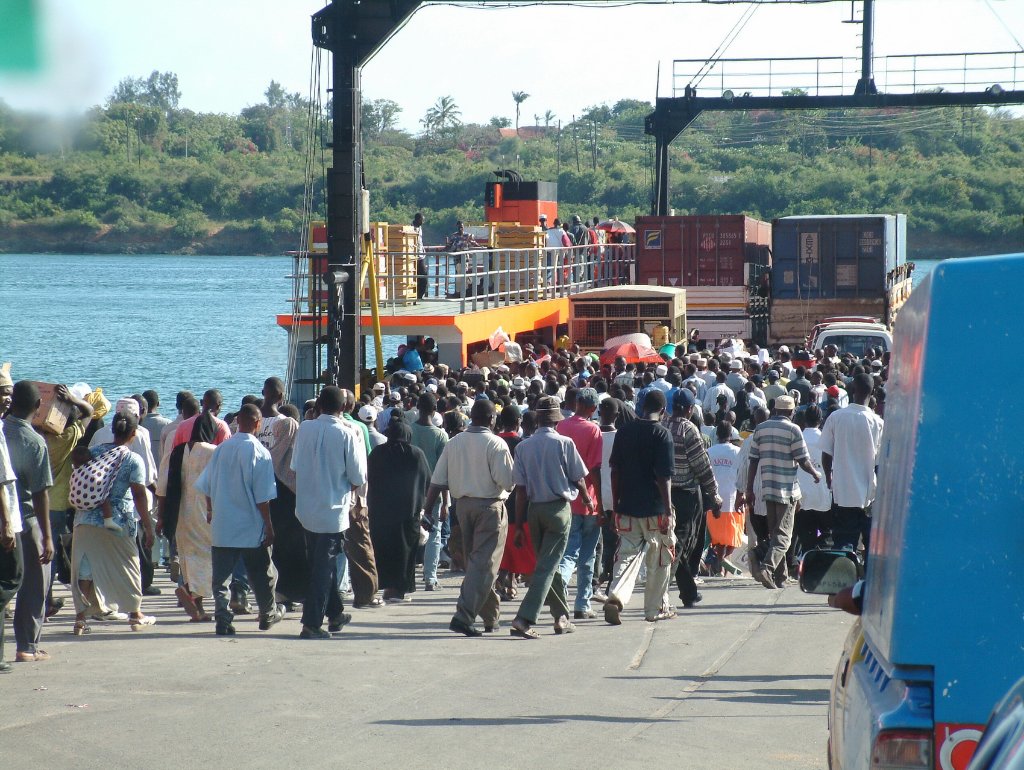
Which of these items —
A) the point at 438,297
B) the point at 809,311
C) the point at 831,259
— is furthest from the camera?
the point at 831,259

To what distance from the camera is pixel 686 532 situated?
383 inches

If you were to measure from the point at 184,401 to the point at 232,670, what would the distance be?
9.22ft

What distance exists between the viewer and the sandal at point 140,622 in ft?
29.3

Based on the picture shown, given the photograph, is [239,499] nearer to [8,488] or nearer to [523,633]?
[8,488]

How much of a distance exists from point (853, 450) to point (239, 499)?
4366 mm

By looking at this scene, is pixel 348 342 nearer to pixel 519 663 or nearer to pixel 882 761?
pixel 519 663

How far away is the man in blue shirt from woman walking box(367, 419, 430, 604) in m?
1.21

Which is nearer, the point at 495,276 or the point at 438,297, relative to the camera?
the point at 495,276

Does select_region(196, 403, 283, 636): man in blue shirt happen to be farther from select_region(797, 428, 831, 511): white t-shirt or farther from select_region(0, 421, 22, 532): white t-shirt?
select_region(797, 428, 831, 511): white t-shirt

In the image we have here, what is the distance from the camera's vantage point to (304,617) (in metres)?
8.66

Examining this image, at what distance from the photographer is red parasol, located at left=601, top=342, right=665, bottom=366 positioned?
21.0m

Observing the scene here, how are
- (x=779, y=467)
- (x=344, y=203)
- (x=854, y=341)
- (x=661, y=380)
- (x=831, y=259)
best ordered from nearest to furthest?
(x=779, y=467)
(x=661, y=380)
(x=344, y=203)
(x=854, y=341)
(x=831, y=259)

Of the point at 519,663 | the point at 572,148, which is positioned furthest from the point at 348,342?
the point at 572,148

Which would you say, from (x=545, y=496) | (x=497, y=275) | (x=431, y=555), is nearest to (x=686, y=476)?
(x=545, y=496)
